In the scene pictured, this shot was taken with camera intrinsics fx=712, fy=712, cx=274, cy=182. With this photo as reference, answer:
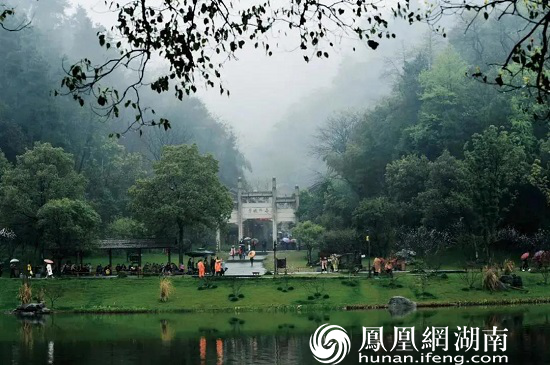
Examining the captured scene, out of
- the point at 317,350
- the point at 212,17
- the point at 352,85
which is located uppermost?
the point at 352,85

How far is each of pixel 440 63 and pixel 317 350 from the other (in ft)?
149

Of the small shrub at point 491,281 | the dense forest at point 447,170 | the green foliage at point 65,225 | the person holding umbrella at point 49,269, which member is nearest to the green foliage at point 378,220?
the dense forest at point 447,170

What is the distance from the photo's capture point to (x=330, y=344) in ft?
65.9

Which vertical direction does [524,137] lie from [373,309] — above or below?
above

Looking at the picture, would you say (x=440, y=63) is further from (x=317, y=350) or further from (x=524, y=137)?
(x=317, y=350)

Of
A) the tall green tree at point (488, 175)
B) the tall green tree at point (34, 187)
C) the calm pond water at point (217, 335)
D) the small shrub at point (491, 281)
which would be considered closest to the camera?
the calm pond water at point (217, 335)

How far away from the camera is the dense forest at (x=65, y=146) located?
44.2m

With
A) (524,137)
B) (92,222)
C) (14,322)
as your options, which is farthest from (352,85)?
(14,322)

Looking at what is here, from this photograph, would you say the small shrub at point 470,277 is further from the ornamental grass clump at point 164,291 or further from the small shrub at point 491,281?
the ornamental grass clump at point 164,291

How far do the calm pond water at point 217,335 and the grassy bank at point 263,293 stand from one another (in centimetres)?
240

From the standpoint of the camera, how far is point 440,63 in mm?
60219

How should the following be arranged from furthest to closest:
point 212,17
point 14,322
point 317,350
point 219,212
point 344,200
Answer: point 344,200
point 219,212
point 14,322
point 317,350
point 212,17

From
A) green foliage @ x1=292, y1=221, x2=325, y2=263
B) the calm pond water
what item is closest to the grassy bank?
the calm pond water

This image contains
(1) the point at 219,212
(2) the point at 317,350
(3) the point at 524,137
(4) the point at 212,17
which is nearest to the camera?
(4) the point at 212,17
